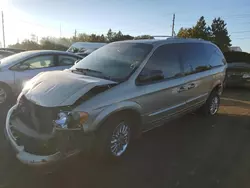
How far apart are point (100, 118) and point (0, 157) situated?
172 centimetres

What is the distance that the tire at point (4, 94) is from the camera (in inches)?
247

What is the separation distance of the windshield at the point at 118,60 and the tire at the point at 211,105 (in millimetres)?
2643

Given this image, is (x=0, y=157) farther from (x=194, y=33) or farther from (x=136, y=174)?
(x=194, y=33)

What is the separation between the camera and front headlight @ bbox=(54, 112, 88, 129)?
2889mm

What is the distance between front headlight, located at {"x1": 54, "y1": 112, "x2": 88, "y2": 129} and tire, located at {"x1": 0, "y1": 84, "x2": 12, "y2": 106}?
13.4 feet

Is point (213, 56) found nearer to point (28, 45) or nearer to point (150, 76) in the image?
point (150, 76)

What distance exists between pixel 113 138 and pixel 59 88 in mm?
1018

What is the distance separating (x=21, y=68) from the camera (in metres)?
6.49

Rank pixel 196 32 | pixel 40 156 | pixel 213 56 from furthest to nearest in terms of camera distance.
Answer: pixel 196 32
pixel 213 56
pixel 40 156

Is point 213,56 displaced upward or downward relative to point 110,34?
downward

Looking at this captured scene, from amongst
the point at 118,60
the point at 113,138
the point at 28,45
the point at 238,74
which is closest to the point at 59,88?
the point at 113,138

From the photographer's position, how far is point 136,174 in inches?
131

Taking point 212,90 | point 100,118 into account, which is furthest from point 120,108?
point 212,90

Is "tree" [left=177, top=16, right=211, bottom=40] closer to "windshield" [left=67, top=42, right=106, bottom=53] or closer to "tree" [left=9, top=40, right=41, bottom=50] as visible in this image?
"tree" [left=9, top=40, right=41, bottom=50]
